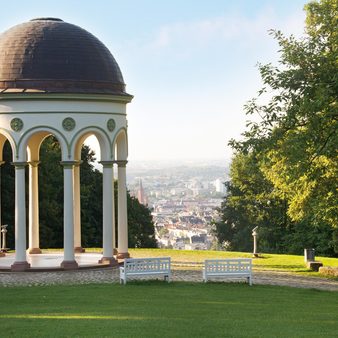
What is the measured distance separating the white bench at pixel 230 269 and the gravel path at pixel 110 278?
0.78 meters

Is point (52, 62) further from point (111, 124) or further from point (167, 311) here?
point (167, 311)

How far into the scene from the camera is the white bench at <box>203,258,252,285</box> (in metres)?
24.8

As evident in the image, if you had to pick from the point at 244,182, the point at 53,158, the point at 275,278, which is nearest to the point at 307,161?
the point at 275,278

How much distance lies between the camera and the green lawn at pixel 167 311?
14.8 metres

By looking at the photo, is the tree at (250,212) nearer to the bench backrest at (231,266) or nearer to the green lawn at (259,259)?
the green lawn at (259,259)

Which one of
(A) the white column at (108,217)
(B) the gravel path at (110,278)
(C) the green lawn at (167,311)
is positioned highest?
(A) the white column at (108,217)

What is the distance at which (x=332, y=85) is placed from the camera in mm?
23156

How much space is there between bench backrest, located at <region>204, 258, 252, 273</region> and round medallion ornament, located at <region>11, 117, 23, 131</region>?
29.1ft

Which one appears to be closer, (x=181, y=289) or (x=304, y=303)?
(x=304, y=303)

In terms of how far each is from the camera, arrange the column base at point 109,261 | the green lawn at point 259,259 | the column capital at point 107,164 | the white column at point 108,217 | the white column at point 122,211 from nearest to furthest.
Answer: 1. the column base at point 109,261
2. the white column at point 108,217
3. the column capital at point 107,164
4. the green lawn at point 259,259
5. the white column at point 122,211

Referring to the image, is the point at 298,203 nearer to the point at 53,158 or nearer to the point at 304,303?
the point at 304,303

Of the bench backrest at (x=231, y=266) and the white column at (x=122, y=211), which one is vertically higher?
the white column at (x=122, y=211)

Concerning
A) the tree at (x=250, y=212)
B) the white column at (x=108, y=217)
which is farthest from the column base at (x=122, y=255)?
the tree at (x=250, y=212)

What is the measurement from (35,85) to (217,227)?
127 feet
